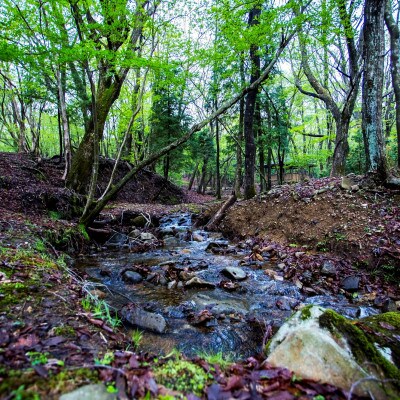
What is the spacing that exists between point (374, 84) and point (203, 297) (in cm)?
642

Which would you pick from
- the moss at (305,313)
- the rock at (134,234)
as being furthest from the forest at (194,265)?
the rock at (134,234)

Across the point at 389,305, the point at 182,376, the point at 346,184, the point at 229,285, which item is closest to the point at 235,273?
the point at 229,285

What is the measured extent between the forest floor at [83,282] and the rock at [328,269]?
8 cm

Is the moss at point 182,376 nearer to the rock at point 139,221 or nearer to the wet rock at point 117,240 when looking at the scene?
the wet rock at point 117,240

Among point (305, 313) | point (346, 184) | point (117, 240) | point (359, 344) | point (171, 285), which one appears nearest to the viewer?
point (359, 344)

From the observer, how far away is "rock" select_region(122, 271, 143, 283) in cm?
475

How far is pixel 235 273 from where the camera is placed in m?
5.02

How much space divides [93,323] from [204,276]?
9.69ft

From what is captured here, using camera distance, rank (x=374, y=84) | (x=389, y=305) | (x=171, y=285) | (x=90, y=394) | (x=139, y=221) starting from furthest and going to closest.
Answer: (x=139, y=221)
(x=374, y=84)
(x=171, y=285)
(x=389, y=305)
(x=90, y=394)

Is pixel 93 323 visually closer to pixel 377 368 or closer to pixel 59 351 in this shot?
pixel 59 351

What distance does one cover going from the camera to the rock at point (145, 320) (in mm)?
3144

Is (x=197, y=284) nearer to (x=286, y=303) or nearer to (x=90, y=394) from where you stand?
(x=286, y=303)

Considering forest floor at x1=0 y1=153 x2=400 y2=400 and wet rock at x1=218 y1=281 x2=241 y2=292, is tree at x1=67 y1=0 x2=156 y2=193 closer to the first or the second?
forest floor at x1=0 y1=153 x2=400 y2=400

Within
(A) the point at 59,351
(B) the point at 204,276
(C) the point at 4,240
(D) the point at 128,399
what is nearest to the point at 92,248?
(C) the point at 4,240
